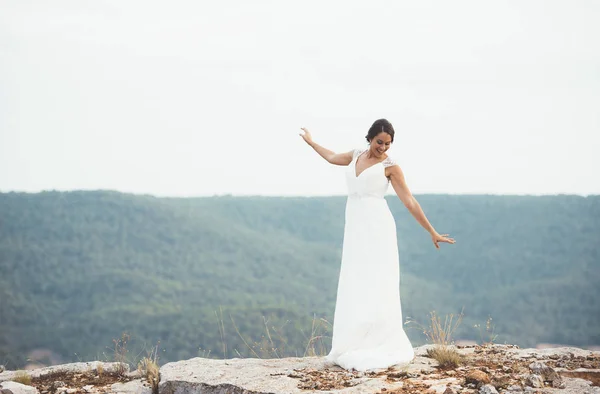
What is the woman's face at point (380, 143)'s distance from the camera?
24.4 feet

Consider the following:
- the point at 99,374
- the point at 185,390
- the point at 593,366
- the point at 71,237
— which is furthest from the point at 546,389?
the point at 71,237

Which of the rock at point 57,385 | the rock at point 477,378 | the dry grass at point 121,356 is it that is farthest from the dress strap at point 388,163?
the rock at point 57,385

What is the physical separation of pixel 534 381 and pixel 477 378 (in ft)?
1.68

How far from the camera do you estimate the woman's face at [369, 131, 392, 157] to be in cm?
743

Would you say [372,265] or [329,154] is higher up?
[329,154]

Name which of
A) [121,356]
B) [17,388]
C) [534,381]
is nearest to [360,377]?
[534,381]

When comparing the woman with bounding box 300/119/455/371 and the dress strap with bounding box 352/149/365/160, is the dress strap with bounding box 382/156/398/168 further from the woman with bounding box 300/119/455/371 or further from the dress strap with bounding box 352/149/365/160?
the dress strap with bounding box 352/149/365/160

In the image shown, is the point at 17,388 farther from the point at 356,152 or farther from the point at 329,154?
the point at 356,152

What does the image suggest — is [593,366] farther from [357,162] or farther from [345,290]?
[357,162]

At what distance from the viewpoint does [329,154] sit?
831 cm

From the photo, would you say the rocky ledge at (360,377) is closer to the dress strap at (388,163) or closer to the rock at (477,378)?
the rock at (477,378)

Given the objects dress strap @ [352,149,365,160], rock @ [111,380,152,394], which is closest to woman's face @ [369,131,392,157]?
dress strap @ [352,149,365,160]

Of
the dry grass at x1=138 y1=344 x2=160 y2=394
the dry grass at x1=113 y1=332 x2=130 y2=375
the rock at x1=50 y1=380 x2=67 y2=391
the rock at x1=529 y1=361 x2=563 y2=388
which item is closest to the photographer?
the rock at x1=529 y1=361 x2=563 y2=388

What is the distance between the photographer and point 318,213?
48.6m
